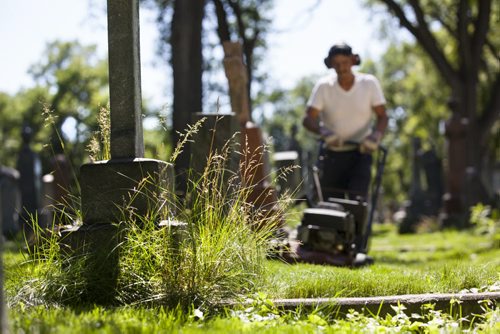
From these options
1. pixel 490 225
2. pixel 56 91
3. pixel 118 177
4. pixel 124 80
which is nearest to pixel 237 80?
pixel 124 80

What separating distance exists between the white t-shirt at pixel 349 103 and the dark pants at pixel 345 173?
194mm

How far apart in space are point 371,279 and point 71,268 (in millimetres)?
1792

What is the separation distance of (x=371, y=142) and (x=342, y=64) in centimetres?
81

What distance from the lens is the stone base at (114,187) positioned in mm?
4477

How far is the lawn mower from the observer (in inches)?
248

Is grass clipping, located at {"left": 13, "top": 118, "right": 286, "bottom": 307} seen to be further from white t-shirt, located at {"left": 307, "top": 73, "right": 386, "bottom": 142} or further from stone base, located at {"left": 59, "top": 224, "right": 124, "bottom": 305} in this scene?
white t-shirt, located at {"left": 307, "top": 73, "right": 386, "bottom": 142}

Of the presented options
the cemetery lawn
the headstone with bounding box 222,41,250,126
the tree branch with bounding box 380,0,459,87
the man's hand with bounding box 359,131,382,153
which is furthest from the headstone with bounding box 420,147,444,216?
the cemetery lawn

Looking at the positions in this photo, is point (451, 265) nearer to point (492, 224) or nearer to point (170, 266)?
point (170, 266)

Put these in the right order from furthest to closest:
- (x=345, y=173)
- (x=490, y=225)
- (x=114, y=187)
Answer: (x=490, y=225) → (x=345, y=173) → (x=114, y=187)

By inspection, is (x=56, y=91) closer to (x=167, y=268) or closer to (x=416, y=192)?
(x=416, y=192)

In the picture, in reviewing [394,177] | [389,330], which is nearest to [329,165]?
[389,330]

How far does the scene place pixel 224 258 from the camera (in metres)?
4.05

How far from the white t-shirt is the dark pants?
194 mm

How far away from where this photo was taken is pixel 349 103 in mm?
7203
